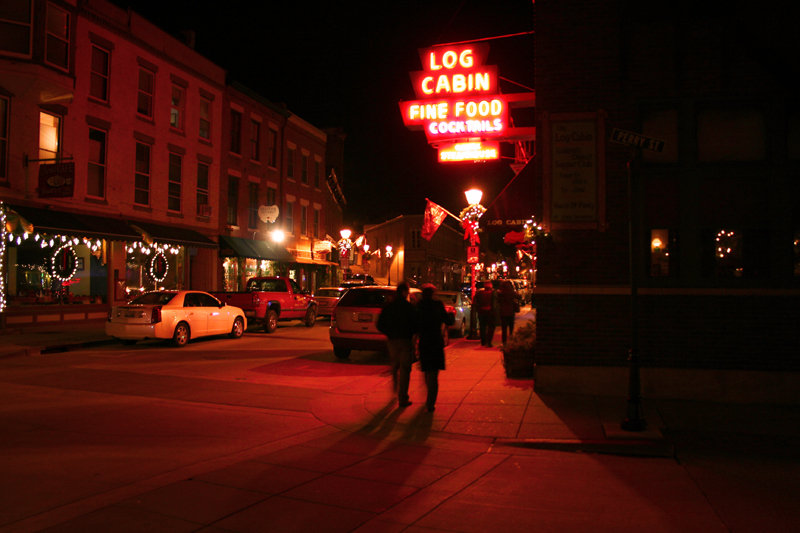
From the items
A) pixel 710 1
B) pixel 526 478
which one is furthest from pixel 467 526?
pixel 710 1

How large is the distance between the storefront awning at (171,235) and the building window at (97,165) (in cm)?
171

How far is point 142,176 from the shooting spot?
24.5 m

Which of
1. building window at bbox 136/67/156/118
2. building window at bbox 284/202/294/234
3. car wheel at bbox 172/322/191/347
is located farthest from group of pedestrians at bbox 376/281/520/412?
building window at bbox 284/202/294/234

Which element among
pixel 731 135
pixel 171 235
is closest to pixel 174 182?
pixel 171 235

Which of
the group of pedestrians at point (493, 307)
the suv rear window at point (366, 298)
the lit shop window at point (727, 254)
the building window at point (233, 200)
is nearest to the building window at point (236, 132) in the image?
the building window at point (233, 200)

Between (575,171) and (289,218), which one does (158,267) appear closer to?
(289,218)

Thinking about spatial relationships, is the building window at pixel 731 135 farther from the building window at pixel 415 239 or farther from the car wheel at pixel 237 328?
the building window at pixel 415 239

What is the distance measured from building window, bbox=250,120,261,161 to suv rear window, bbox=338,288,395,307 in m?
19.5

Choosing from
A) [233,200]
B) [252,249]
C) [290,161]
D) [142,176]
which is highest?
[290,161]

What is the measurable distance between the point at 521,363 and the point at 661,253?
308 cm

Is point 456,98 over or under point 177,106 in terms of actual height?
under

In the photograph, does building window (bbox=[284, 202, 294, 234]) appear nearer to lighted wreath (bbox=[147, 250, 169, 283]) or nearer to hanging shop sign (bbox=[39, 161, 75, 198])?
lighted wreath (bbox=[147, 250, 169, 283])

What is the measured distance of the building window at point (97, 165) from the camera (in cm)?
2203

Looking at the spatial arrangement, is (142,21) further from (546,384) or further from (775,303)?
(775,303)
